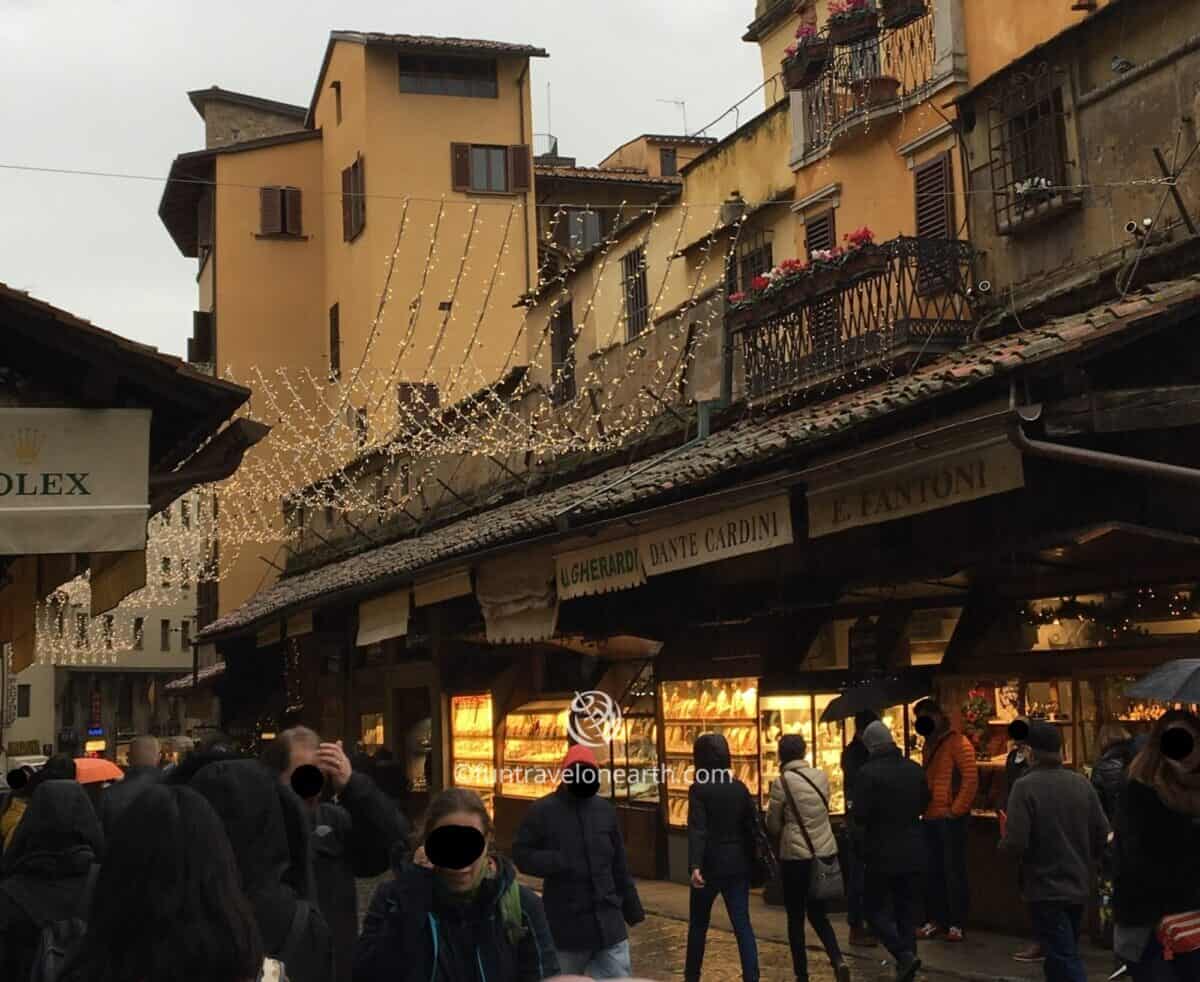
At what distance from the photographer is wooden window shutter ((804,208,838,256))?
1900 cm

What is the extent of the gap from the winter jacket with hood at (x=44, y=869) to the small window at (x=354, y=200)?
3014cm

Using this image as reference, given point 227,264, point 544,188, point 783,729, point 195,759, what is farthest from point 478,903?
point 227,264

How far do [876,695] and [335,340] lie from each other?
26.1 metres

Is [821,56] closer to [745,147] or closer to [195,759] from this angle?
[745,147]

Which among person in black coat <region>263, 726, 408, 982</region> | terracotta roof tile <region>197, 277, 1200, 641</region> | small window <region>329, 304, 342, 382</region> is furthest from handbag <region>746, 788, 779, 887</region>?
small window <region>329, 304, 342, 382</region>

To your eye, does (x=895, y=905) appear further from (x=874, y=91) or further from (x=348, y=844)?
(x=874, y=91)

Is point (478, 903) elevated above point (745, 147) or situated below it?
below

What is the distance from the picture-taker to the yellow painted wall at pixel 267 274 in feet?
128

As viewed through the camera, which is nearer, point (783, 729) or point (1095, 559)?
point (1095, 559)

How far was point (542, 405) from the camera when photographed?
79.7 ft

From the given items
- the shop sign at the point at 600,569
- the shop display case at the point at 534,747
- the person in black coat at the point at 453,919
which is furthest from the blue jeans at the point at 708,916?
the shop display case at the point at 534,747

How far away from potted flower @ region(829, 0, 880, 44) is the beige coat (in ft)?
28.9

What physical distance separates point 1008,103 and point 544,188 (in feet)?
72.9

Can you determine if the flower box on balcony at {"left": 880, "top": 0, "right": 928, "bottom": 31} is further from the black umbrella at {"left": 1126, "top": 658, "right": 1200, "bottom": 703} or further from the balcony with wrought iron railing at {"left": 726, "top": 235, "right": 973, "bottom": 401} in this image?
the black umbrella at {"left": 1126, "top": 658, "right": 1200, "bottom": 703}
